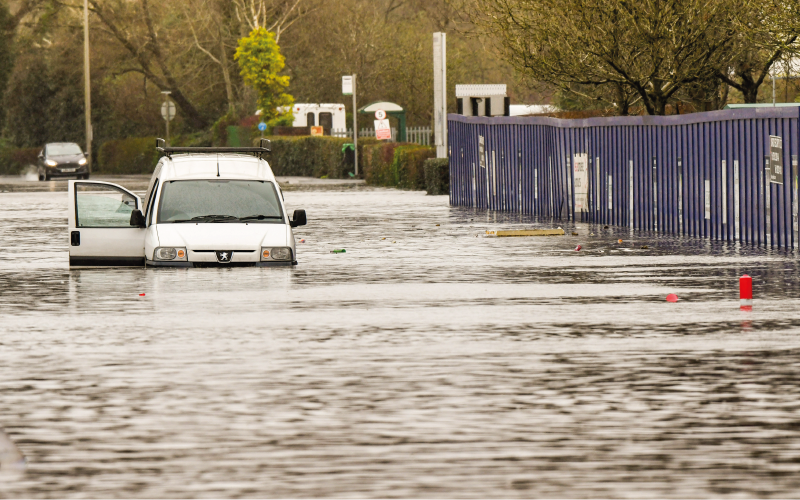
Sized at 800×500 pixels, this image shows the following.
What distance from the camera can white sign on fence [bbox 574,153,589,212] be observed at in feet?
95.0

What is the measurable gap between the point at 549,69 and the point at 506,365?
2070 cm


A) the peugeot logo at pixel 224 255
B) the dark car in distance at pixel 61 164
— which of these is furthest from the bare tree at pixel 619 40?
the dark car in distance at pixel 61 164

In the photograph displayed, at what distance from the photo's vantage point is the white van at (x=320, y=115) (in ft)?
225

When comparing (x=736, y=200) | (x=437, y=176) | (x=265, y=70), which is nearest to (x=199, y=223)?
(x=736, y=200)

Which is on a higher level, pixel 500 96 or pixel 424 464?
pixel 500 96

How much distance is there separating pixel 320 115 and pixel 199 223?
2032 inches

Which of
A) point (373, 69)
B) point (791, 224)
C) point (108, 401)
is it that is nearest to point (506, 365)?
point (108, 401)

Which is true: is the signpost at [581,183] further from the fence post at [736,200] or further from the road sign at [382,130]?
the road sign at [382,130]

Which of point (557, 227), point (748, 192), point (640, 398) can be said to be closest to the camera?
point (640, 398)

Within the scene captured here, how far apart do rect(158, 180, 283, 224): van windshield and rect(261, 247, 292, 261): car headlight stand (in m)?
0.60

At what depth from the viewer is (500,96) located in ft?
125

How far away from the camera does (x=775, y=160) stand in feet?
70.9

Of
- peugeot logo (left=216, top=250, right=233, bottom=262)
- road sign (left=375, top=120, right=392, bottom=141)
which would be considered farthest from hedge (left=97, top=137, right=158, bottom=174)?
peugeot logo (left=216, top=250, right=233, bottom=262)

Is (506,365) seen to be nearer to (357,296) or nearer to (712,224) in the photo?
(357,296)
